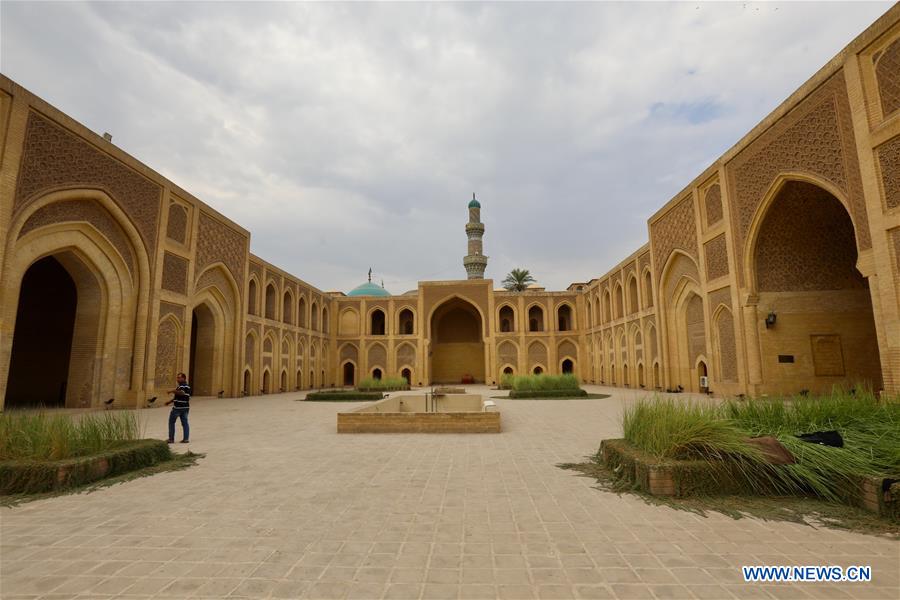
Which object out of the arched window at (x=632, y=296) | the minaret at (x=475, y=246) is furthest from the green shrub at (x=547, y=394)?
the minaret at (x=475, y=246)

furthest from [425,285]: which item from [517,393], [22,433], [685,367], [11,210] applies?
[22,433]

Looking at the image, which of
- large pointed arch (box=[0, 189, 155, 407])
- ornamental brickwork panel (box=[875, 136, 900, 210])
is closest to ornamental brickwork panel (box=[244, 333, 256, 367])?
large pointed arch (box=[0, 189, 155, 407])

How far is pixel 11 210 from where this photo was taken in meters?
9.81

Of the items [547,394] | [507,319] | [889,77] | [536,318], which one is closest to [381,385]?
[547,394]

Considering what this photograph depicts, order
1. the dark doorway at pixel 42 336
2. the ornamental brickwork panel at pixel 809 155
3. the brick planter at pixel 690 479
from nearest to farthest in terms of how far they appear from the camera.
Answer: the brick planter at pixel 690 479 → the ornamental brickwork panel at pixel 809 155 → the dark doorway at pixel 42 336

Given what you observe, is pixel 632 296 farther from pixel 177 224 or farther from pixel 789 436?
pixel 177 224

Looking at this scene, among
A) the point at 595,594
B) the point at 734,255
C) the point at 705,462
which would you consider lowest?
the point at 595,594

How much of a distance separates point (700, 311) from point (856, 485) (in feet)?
44.3

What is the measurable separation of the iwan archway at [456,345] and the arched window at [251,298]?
13.8 meters

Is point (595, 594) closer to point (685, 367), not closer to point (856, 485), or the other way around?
point (856, 485)

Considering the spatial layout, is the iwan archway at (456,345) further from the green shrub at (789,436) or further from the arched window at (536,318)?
the green shrub at (789,436)

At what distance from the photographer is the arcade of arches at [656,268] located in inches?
361

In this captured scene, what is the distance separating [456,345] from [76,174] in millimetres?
25383

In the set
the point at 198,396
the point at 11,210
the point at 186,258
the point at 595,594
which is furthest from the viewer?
the point at 198,396
